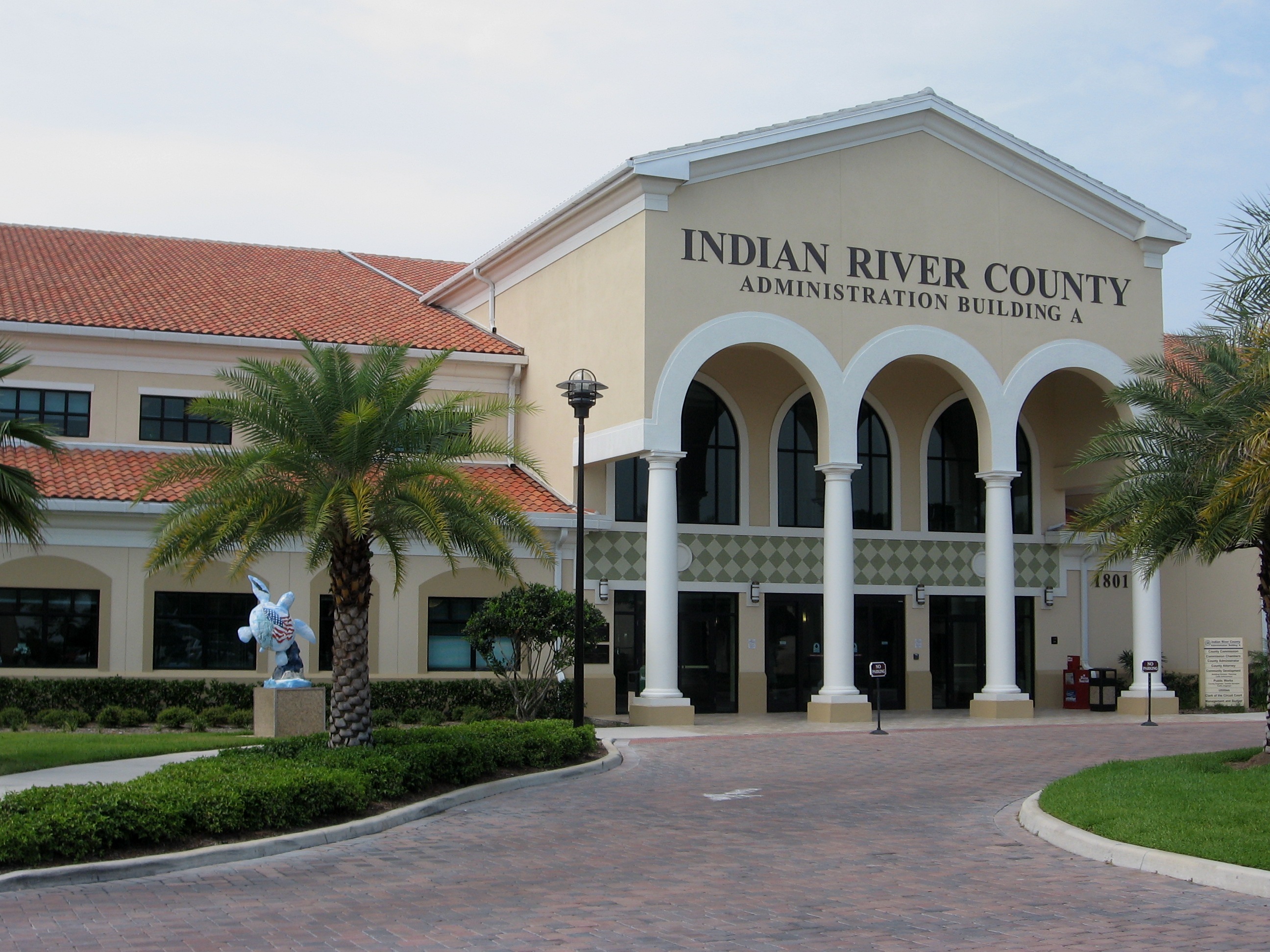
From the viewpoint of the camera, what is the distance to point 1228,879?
413 inches

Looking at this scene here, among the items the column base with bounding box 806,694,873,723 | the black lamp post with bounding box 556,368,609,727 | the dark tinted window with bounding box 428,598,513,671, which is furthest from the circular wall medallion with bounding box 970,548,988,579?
the black lamp post with bounding box 556,368,609,727

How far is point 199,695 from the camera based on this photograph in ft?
80.3

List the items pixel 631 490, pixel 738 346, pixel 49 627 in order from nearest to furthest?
pixel 49 627, pixel 738 346, pixel 631 490

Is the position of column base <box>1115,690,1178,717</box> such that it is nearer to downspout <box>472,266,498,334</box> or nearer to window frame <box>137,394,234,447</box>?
downspout <box>472,266,498,334</box>

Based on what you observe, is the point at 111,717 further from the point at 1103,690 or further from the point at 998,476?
the point at 1103,690

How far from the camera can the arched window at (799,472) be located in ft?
98.8

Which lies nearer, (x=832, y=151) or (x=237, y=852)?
(x=237, y=852)

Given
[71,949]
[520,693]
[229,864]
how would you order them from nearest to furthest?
[71,949], [229,864], [520,693]

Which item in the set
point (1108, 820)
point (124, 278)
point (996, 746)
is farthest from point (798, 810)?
point (124, 278)

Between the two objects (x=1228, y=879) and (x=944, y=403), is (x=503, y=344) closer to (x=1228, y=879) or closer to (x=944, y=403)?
(x=944, y=403)

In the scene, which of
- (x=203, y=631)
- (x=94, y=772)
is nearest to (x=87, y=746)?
(x=94, y=772)

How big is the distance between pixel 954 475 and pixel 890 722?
24.5 ft

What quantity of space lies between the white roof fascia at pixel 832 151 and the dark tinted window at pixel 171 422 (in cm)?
750

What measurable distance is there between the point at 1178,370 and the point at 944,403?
40.2 feet
